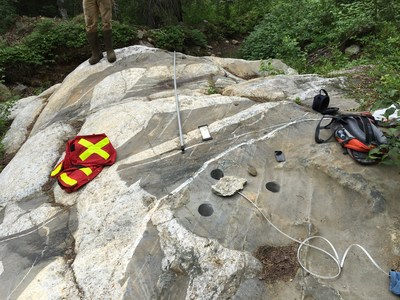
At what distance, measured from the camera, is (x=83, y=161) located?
4.71 m

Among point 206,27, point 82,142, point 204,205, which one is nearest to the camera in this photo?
point 204,205

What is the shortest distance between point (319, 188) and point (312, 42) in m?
8.12

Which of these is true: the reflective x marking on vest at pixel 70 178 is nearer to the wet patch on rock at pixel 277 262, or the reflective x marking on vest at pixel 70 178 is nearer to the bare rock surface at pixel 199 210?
the bare rock surface at pixel 199 210

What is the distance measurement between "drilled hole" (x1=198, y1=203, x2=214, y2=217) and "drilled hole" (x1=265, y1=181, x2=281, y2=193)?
2.42 ft

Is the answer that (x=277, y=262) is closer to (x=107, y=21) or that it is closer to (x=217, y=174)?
(x=217, y=174)

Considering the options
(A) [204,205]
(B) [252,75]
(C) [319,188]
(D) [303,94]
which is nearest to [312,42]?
(B) [252,75]

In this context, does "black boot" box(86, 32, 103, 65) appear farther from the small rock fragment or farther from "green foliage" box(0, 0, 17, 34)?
"green foliage" box(0, 0, 17, 34)

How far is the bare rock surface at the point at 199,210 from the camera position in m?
3.15

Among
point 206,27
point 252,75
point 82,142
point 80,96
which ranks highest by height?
point 82,142

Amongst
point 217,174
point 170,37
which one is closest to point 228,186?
point 217,174

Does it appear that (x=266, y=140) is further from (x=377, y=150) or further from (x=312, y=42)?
(x=312, y=42)

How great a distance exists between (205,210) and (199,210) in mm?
65

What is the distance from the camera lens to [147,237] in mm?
3467

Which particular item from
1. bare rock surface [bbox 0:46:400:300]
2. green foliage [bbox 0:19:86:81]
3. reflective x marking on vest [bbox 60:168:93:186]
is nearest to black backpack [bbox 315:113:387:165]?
bare rock surface [bbox 0:46:400:300]
